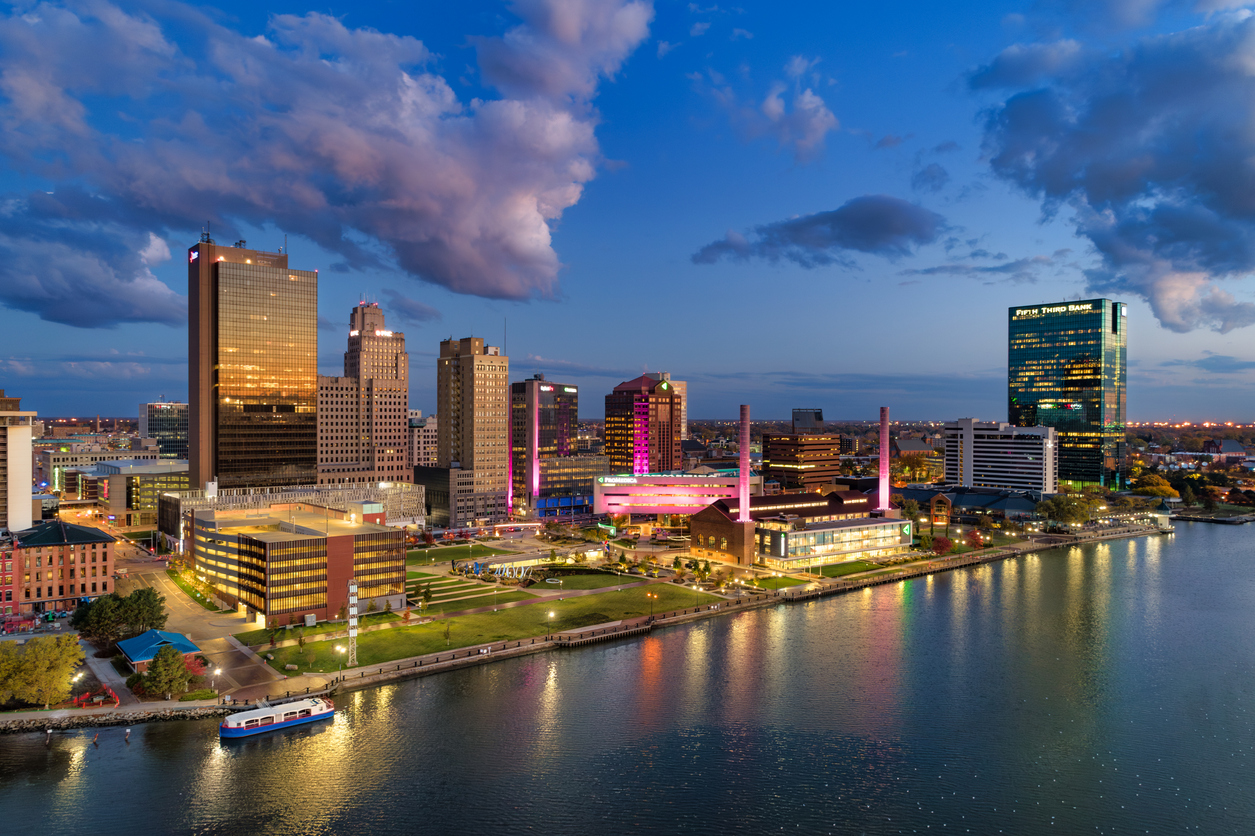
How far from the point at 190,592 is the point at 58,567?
12745mm

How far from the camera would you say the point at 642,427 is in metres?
182

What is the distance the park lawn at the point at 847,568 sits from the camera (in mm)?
99750

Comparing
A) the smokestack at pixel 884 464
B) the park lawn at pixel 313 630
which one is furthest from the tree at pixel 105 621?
the smokestack at pixel 884 464

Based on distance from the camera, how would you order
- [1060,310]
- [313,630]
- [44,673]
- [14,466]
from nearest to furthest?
[44,673] < [313,630] < [14,466] < [1060,310]

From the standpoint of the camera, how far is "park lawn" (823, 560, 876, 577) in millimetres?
99750

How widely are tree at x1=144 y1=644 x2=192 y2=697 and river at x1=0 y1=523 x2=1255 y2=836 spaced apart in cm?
402

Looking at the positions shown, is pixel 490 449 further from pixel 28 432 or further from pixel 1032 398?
pixel 1032 398

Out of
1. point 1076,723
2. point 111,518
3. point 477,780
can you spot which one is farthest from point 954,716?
point 111,518

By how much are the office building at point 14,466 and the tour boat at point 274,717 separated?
230ft

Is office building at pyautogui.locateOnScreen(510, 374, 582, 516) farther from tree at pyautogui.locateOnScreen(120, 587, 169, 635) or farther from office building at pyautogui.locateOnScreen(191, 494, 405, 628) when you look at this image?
tree at pyautogui.locateOnScreen(120, 587, 169, 635)

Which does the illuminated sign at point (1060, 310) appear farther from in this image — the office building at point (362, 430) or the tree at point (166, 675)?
the tree at point (166, 675)

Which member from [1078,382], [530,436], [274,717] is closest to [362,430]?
[530,436]

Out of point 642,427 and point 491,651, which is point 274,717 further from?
point 642,427

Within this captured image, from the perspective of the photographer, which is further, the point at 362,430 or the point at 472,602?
the point at 362,430
